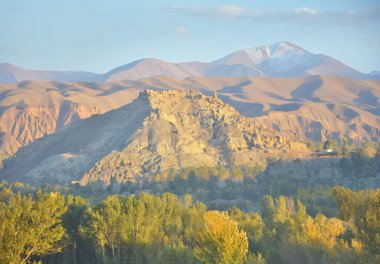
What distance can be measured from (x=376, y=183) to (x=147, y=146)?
129ft

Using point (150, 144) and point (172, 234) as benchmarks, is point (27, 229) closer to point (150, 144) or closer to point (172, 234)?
point (172, 234)

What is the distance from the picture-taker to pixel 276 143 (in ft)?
440

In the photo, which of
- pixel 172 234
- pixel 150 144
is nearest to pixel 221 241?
pixel 172 234

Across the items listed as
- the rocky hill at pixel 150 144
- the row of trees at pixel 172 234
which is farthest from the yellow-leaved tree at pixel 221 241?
the rocky hill at pixel 150 144

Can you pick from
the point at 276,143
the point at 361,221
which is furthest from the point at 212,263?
the point at 276,143

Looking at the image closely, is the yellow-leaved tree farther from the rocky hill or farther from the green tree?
A: the rocky hill

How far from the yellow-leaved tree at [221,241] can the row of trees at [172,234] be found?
0.05 m

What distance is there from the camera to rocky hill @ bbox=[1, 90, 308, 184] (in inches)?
4651

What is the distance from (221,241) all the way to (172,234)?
1980cm

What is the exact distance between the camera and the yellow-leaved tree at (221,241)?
38719mm

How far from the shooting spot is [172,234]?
58.5m

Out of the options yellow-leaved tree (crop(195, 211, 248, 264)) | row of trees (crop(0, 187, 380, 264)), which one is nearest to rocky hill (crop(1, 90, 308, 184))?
row of trees (crop(0, 187, 380, 264))

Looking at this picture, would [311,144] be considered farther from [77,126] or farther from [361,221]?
[361,221]

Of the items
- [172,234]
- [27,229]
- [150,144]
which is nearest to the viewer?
[27,229]
